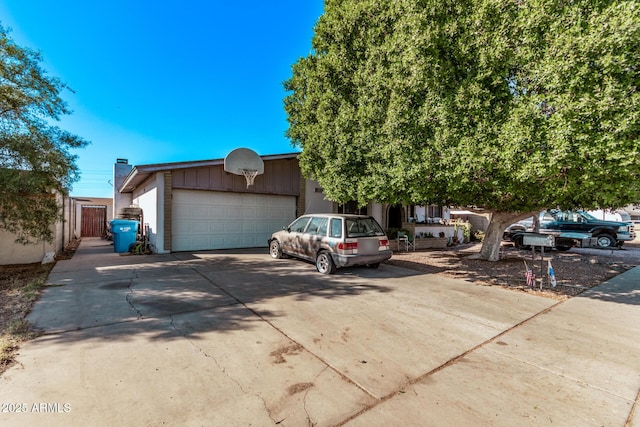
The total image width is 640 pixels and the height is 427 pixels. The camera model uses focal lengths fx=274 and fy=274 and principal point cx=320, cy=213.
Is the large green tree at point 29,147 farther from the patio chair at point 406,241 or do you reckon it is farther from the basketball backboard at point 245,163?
the patio chair at point 406,241

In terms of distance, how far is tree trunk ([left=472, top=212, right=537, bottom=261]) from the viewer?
29.6 feet

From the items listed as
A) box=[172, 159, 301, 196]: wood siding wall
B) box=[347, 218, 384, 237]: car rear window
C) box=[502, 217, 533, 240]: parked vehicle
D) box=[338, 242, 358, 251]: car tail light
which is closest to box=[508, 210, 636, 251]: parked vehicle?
box=[502, 217, 533, 240]: parked vehicle

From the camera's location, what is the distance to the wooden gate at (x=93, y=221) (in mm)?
18200

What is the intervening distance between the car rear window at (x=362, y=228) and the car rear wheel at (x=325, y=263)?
0.85 m

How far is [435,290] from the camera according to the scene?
234 inches

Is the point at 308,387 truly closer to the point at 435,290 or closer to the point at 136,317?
the point at 136,317

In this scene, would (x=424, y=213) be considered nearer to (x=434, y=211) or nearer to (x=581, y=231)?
(x=434, y=211)

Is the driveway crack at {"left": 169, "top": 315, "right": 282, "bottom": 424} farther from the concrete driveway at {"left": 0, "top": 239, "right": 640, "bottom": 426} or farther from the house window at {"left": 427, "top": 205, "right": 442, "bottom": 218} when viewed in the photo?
the house window at {"left": 427, "top": 205, "right": 442, "bottom": 218}

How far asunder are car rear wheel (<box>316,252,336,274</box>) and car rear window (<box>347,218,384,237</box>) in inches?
33.5

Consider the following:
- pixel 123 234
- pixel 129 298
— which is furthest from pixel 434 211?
pixel 129 298

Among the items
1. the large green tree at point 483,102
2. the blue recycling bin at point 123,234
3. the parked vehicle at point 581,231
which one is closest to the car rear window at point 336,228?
the large green tree at point 483,102

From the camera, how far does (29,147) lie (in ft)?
19.8

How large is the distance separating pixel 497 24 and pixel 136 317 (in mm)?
8102

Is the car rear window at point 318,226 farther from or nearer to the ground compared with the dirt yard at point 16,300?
farther from the ground
